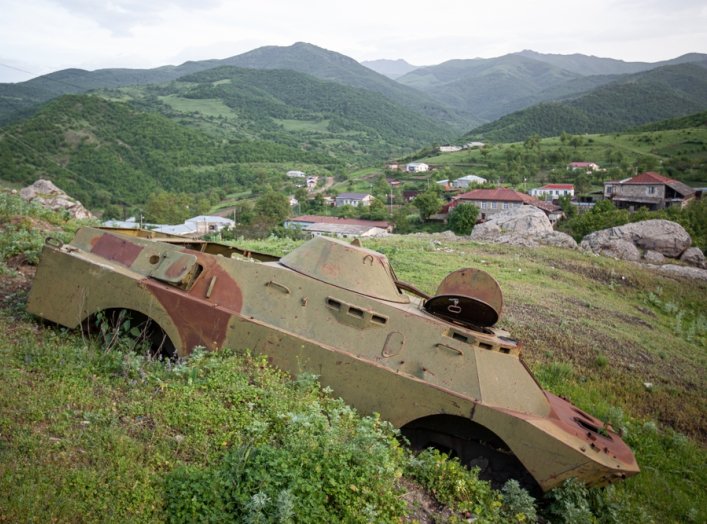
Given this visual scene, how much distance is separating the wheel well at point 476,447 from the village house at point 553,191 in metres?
54.9

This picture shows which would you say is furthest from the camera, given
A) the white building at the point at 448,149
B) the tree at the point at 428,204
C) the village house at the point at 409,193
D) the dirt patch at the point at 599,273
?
the white building at the point at 448,149

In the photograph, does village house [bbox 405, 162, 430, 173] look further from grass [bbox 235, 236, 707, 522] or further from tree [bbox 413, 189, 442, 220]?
grass [bbox 235, 236, 707, 522]

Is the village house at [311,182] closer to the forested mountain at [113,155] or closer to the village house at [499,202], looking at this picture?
the forested mountain at [113,155]

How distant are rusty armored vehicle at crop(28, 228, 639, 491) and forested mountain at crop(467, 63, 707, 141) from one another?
109966 mm

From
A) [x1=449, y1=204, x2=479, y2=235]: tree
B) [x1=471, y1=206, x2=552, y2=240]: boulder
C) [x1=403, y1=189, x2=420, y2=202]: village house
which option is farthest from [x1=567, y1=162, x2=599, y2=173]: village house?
[x1=471, y1=206, x2=552, y2=240]: boulder

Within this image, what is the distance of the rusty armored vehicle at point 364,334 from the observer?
258 inches

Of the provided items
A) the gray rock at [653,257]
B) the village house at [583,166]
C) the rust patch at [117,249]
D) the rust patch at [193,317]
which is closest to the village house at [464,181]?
the village house at [583,166]

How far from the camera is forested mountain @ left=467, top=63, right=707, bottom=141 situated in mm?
116188

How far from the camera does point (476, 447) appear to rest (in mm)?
6945

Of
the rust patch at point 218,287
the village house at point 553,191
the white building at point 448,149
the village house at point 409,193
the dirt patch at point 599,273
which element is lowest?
the dirt patch at point 599,273

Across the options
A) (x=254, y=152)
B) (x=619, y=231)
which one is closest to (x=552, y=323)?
(x=619, y=231)

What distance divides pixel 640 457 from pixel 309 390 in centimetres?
546

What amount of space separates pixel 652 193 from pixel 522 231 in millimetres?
28334

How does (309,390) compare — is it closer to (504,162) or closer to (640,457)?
(640,457)
